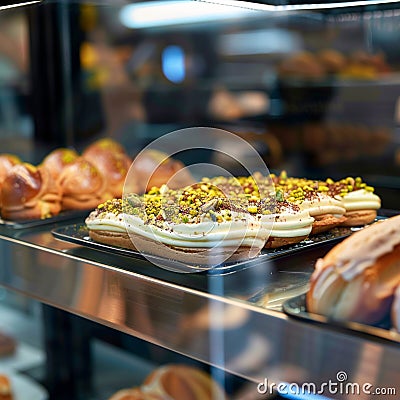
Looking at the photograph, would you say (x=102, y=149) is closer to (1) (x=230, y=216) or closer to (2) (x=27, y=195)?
(2) (x=27, y=195)

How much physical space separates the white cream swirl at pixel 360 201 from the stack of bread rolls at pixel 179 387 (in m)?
0.47

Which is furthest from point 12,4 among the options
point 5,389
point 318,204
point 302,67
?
point 302,67

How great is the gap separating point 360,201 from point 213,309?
1.23 feet

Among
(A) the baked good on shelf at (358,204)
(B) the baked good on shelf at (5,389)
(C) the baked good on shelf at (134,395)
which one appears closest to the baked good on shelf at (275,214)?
(A) the baked good on shelf at (358,204)

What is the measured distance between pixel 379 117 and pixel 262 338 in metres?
1.84

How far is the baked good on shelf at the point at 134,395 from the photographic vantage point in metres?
1.22

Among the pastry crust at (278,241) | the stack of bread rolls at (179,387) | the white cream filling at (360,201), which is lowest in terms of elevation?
the stack of bread rolls at (179,387)

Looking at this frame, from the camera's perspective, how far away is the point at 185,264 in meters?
0.76

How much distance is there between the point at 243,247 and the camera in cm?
76

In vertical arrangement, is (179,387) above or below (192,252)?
below

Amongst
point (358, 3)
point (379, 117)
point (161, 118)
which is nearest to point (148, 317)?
point (358, 3)

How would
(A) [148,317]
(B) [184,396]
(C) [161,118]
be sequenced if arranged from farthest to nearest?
1. (C) [161,118]
2. (B) [184,396]
3. (A) [148,317]

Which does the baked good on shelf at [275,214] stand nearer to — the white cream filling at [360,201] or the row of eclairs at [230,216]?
the row of eclairs at [230,216]

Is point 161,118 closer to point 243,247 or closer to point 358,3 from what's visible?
point 358,3
